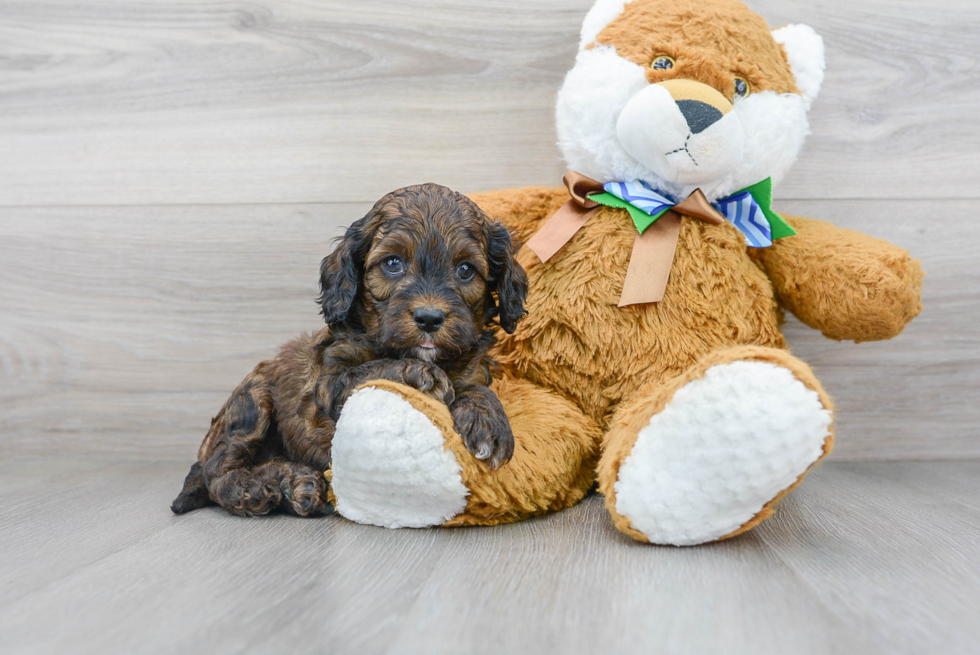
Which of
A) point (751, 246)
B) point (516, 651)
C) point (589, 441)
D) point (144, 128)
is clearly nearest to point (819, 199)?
point (751, 246)

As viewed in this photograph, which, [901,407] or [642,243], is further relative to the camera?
[901,407]

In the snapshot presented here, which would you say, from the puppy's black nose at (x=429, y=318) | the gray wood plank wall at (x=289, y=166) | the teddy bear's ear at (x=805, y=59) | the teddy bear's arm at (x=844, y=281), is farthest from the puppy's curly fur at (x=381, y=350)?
the teddy bear's ear at (x=805, y=59)

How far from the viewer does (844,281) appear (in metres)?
1.72

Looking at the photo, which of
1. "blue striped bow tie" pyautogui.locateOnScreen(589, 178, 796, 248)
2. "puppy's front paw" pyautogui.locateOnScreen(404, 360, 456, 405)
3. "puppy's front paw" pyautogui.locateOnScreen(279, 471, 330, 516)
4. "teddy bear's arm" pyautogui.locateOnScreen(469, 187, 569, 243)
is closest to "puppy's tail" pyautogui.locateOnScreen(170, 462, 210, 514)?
"puppy's front paw" pyautogui.locateOnScreen(279, 471, 330, 516)

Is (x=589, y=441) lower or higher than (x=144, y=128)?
lower

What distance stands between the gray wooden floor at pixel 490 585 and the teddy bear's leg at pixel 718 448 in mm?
72

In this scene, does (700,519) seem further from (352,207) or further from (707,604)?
(352,207)

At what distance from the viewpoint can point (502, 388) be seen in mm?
1776

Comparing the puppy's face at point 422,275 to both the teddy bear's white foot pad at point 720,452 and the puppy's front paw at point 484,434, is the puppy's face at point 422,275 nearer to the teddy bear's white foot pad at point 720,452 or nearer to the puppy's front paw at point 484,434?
the puppy's front paw at point 484,434

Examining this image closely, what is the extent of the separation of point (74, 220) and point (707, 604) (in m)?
2.17

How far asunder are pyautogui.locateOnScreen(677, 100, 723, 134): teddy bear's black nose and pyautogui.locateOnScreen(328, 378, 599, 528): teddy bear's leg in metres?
0.70

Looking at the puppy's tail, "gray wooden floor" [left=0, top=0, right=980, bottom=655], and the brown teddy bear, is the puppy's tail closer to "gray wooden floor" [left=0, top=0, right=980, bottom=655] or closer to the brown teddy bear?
"gray wooden floor" [left=0, top=0, right=980, bottom=655]

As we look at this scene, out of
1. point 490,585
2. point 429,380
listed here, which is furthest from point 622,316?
point 490,585

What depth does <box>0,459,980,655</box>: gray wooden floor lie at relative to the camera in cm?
99
